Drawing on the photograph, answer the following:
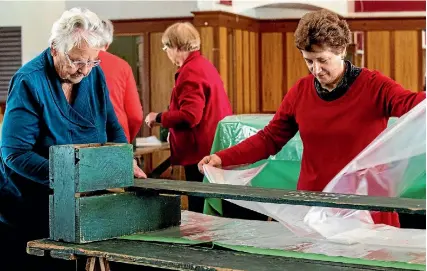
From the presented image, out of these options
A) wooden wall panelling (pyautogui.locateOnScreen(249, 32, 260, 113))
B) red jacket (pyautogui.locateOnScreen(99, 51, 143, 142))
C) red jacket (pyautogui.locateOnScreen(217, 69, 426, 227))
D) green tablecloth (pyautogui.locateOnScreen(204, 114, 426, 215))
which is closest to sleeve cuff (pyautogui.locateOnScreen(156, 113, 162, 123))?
red jacket (pyautogui.locateOnScreen(99, 51, 143, 142))

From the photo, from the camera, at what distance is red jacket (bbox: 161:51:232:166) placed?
14.8ft

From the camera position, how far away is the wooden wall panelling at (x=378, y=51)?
39.7 ft

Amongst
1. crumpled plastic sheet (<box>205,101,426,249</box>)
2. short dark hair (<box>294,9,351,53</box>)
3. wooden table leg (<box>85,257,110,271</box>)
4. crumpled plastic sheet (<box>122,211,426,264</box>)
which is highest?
short dark hair (<box>294,9,351,53</box>)

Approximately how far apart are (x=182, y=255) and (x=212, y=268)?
173mm

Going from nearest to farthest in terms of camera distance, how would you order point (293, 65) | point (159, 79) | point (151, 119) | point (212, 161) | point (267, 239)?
point (267, 239)
point (212, 161)
point (151, 119)
point (159, 79)
point (293, 65)

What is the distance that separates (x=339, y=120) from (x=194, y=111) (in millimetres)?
1724

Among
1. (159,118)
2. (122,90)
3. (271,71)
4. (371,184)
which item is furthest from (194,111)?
(271,71)

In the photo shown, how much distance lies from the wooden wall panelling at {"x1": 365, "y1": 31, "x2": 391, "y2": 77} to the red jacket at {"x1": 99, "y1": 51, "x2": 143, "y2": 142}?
8.21 meters

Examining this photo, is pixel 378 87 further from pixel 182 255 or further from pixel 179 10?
pixel 179 10

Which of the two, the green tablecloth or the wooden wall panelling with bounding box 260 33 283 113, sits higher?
the wooden wall panelling with bounding box 260 33 283 113

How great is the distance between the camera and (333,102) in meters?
2.88

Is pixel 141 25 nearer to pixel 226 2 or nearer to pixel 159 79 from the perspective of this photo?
pixel 159 79

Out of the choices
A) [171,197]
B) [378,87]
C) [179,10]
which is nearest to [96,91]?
[171,197]

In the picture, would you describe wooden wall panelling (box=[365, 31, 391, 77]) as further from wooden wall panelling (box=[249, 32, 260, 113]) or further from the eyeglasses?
the eyeglasses
